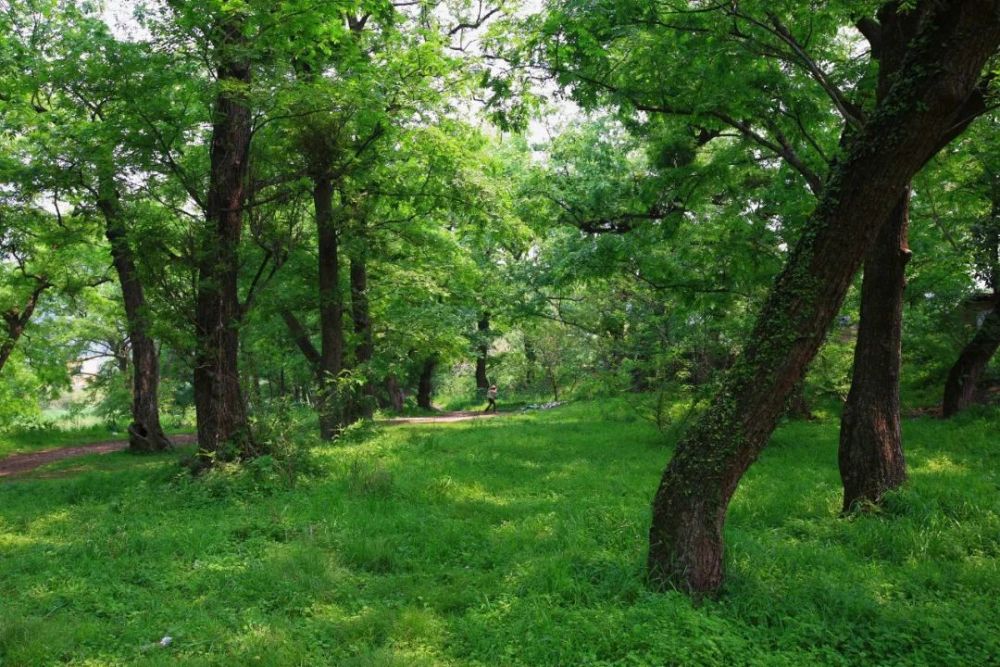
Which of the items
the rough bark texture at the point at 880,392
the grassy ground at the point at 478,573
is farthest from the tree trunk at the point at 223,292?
the rough bark texture at the point at 880,392

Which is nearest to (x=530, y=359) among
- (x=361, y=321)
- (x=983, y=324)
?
(x=361, y=321)

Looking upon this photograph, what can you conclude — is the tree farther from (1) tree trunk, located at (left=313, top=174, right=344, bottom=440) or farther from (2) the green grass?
(2) the green grass

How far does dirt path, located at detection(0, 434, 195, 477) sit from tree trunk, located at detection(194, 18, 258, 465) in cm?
722

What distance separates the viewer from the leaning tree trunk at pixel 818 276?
4215 millimetres

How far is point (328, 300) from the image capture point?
12.3m

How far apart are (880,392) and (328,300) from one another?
945 centimetres

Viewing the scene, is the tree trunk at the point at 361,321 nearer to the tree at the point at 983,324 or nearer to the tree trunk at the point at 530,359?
the tree at the point at 983,324

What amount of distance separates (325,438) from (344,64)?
7.51 meters

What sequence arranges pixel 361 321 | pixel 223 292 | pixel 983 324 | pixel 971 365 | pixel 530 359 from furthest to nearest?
pixel 530 359
pixel 361 321
pixel 971 365
pixel 983 324
pixel 223 292

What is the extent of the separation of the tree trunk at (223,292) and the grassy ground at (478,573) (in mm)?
763

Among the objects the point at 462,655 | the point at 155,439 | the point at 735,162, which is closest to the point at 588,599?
the point at 462,655

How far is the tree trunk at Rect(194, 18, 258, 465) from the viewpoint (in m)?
8.95

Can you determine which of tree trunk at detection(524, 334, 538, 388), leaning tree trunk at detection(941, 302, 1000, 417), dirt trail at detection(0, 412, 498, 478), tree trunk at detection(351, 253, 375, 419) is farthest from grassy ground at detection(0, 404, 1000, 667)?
tree trunk at detection(524, 334, 538, 388)

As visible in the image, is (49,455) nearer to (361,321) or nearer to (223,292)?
(361,321)
